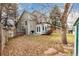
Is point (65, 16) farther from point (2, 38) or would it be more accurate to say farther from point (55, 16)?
point (2, 38)

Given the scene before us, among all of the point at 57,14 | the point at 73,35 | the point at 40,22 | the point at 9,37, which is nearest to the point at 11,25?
the point at 9,37

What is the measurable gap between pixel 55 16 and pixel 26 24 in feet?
0.68

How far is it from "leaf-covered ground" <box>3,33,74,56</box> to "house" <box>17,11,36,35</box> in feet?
0.14

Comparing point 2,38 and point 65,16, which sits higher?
point 65,16

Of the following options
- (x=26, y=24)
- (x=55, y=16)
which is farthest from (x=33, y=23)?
(x=55, y=16)

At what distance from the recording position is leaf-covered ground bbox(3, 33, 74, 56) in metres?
1.11

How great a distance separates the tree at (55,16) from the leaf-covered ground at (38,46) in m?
0.07

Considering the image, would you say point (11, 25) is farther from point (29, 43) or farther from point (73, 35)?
point (73, 35)

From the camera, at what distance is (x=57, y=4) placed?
1.12 m

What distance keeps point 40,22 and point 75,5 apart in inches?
10.5

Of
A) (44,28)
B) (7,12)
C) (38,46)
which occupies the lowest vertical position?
(38,46)

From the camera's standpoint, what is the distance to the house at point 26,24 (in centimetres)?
112

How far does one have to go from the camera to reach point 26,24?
3.68 feet

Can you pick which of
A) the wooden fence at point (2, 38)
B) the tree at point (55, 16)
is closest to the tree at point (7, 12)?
the wooden fence at point (2, 38)
